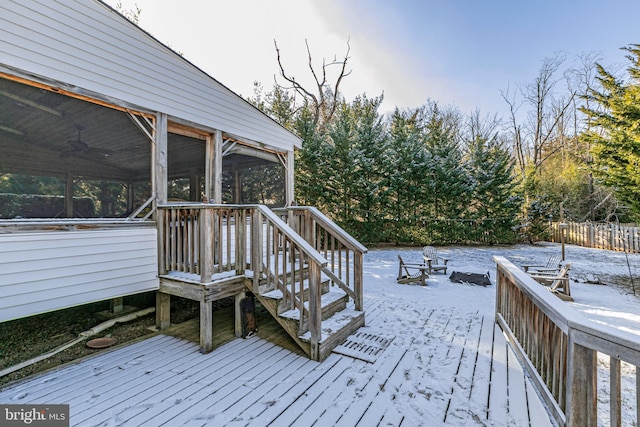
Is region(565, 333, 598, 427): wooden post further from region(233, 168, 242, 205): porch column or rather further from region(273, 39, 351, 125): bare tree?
region(273, 39, 351, 125): bare tree

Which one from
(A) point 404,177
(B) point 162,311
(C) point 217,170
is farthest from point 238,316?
(A) point 404,177

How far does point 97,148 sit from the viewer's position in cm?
535

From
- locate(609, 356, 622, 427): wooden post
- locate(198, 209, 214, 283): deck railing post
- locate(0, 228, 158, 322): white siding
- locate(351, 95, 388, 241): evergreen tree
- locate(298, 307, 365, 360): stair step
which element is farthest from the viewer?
locate(351, 95, 388, 241): evergreen tree

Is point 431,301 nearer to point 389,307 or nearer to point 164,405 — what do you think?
point 389,307

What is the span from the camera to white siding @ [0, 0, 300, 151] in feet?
9.30

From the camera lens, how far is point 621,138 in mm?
6109

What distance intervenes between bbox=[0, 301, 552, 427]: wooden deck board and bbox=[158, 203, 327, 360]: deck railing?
57 centimetres

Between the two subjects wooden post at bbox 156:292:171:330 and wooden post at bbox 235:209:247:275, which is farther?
wooden post at bbox 156:292:171:330

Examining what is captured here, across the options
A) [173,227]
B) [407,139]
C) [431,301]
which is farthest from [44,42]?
[407,139]

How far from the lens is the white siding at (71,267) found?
2.78 metres

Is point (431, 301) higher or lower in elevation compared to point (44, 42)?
lower

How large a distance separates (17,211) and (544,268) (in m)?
10.0

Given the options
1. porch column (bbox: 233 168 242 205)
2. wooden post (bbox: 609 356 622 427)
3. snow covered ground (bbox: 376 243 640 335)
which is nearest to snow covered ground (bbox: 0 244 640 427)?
snow covered ground (bbox: 376 243 640 335)

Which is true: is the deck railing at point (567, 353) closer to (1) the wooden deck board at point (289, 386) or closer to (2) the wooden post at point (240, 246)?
(1) the wooden deck board at point (289, 386)
